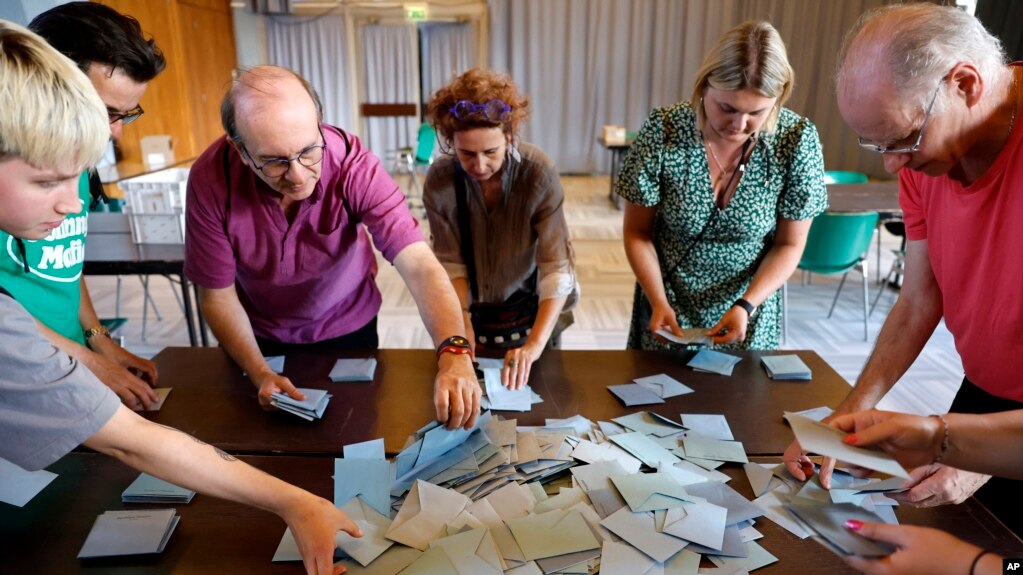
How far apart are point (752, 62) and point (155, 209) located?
2590 mm

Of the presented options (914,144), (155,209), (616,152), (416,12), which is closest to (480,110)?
(914,144)

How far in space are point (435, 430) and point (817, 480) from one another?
0.72 m

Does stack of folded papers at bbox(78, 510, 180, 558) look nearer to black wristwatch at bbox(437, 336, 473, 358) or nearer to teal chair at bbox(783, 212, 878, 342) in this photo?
black wristwatch at bbox(437, 336, 473, 358)

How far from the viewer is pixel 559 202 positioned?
6.09 ft

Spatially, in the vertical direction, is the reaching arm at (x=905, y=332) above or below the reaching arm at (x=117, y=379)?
above

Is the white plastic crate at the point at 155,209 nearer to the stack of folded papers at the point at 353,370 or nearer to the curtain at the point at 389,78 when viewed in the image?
the stack of folded papers at the point at 353,370

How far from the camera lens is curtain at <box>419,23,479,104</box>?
827 cm

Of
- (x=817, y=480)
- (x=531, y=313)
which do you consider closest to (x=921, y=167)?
(x=817, y=480)

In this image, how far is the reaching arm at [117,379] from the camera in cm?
140

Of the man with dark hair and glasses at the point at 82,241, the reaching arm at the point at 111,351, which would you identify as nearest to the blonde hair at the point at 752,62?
the man with dark hair and glasses at the point at 82,241

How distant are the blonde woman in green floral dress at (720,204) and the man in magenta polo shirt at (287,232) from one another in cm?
67

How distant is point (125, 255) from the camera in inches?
109

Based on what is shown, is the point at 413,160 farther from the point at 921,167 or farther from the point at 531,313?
the point at 921,167

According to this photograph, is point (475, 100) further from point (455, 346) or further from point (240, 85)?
point (455, 346)
